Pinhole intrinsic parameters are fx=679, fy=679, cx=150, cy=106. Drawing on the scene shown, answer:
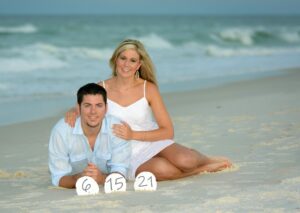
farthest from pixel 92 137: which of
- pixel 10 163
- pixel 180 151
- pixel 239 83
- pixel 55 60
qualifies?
pixel 55 60

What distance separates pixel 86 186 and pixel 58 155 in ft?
1.40

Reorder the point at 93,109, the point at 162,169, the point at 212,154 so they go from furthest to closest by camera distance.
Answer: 1. the point at 212,154
2. the point at 162,169
3. the point at 93,109

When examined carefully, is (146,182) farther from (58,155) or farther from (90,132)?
(58,155)

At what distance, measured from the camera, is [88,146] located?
5.27 meters

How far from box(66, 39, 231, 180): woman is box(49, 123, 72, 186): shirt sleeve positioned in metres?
0.59

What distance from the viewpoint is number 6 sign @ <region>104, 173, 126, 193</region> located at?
16.2 feet

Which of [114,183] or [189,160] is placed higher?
[189,160]

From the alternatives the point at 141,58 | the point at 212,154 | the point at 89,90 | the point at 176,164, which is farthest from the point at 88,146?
the point at 212,154

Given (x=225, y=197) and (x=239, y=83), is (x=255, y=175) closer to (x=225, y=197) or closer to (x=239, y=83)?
(x=225, y=197)

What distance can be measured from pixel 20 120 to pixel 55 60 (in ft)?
39.4

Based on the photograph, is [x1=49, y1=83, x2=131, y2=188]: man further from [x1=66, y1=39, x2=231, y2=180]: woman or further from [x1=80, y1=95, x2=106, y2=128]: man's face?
[x1=66, y1=39, x2=231, y2=180]: woman

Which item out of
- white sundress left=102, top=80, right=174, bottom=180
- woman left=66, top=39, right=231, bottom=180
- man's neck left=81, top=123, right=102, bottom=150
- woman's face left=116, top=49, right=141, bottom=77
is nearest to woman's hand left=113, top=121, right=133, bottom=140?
man's neck left=81, top=123, right=102, bottom=150

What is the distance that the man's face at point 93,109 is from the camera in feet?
16.5

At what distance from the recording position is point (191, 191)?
4879mm
